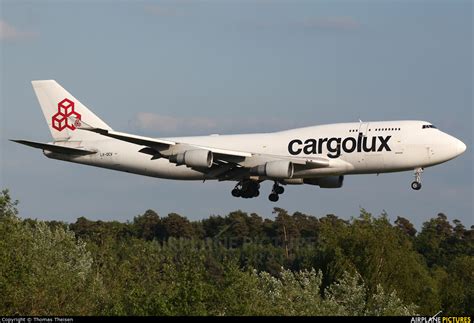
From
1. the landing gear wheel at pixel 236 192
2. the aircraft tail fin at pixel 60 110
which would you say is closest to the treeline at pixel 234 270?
the landing gear wheel at pixel 236 192

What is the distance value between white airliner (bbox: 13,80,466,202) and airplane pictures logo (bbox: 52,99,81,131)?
1787 millimetres

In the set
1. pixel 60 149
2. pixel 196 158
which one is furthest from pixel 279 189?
pixel 60 149

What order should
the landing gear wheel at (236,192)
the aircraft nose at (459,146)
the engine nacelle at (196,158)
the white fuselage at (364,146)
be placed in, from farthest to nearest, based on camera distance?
1. the landing gear wheel at (236,192)
2. the engine nacelle at (196,158)
3. the aircraft nose at (459,146)
4. the white fuselage at (364,146)

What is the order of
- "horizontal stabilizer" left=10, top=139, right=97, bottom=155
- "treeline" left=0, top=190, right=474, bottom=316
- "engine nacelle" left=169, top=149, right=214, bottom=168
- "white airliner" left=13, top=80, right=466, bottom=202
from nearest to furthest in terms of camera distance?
→ 1. "treeline" left=0, top=190, right=474, bottom=316
2. "white airliner" left=13, top=80, right=466, bottom=202
3. "engine nacelle" left=169, top=149, right=214, bottom=168
4. "horizontal stabilizer" left=10, top=139, right=97, bottom=155

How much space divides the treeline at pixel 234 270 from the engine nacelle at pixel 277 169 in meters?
5.09

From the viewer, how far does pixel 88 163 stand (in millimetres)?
77625

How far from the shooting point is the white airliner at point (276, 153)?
6969cm

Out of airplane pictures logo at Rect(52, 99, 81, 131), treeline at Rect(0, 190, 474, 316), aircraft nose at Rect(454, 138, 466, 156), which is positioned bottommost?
treeline at Rect(0, 190, 474, 316)

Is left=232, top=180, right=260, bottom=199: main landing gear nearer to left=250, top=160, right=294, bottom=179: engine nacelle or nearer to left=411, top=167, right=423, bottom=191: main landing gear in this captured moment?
left=250, top=160, right=294, bottom=179: engine nacelle

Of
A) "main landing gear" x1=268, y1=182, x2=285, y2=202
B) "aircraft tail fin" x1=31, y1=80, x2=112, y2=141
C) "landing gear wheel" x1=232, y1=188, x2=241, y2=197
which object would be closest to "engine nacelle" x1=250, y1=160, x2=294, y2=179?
"main landing gear" x1=268, y1=182, x2=285, y2=202

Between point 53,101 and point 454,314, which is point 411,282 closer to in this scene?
point 454,314

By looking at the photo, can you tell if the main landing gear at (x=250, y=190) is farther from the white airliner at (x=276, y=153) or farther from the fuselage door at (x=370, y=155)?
the fuselage door at (x=370, y=155)

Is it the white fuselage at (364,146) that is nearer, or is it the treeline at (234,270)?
the treeline at (234,270)

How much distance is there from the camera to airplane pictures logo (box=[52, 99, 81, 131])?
265 ft
